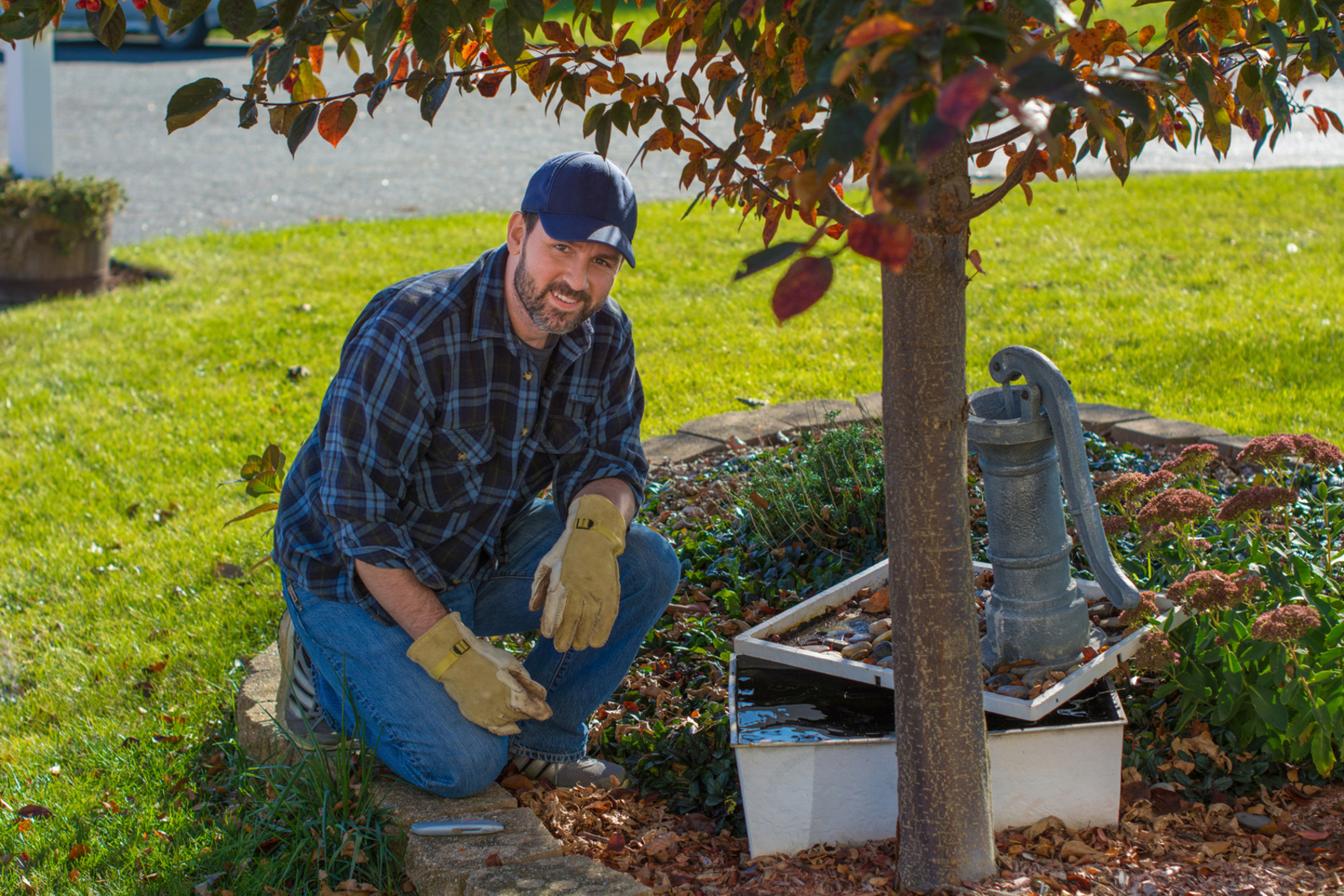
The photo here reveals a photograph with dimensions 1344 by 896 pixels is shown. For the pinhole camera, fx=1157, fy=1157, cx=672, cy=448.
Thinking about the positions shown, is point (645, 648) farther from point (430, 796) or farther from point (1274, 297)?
point (1274, 297)

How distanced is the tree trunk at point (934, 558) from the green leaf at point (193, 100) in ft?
3.17

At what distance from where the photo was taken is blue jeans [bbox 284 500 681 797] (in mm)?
2295

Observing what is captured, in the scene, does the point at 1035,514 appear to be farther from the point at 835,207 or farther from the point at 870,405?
the point at 870,405

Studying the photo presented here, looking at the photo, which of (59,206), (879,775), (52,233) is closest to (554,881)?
(879,775)

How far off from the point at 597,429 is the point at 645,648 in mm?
660

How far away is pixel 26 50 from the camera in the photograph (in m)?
7.01

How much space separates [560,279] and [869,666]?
0.98 meters

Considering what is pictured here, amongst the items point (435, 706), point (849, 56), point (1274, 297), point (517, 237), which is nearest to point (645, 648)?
point (435, 706)

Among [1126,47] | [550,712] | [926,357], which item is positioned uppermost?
[1126,47]

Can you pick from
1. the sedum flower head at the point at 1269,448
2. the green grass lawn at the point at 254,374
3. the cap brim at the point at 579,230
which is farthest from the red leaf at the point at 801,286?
the green grass lawn at the point at 254,374

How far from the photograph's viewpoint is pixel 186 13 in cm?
Result: 151

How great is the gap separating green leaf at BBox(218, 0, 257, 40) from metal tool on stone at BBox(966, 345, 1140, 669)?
1325 mm

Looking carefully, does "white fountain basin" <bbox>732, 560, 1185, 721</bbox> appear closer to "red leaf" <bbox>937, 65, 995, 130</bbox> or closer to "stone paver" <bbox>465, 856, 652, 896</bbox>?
"stone paver" <bbox>465, 856, 652, 896</bbox>

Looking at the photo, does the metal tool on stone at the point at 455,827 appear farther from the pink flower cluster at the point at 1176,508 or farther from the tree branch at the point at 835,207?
the pink flower cluster at the point at 1176,508
